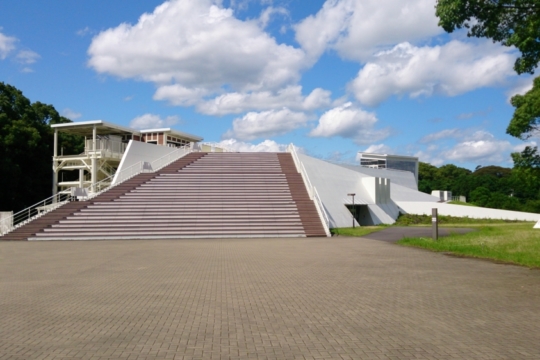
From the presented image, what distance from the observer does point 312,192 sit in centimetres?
2769

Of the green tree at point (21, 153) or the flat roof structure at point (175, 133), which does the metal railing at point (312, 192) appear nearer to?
the flat roof structure at point (175, 133)

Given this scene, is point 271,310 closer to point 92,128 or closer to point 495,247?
point 495,247

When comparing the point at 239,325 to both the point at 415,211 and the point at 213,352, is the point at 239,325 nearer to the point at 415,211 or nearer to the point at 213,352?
the point at 213,352

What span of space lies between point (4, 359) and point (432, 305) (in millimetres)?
5533

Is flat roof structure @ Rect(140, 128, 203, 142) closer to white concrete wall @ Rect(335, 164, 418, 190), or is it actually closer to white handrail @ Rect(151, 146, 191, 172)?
white handrail @ Rect(151, 146, 191, 172)

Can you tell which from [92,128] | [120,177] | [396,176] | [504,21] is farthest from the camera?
[396,176]

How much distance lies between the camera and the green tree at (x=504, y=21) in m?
9.59

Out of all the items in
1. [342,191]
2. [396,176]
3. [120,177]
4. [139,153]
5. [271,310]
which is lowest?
[271,310]

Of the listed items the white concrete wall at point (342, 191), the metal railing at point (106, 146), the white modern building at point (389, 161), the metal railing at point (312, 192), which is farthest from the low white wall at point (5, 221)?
the white modern building at point (389, 161)

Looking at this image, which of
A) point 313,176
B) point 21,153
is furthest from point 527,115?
point 21,153

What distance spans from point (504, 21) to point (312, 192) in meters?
18.0

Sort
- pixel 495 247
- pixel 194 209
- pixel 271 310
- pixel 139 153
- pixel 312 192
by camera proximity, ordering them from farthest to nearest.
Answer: pixel 139 153 < pixel 312 192 < pixel 194 209 < pixel 495 247 < pixel 271 310

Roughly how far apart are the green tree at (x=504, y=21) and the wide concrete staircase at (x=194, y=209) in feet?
44.3

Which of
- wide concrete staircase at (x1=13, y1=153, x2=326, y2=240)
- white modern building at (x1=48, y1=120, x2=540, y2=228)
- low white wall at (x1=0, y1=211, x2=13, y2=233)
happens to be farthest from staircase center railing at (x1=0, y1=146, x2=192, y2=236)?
wide concrete staircase at (x1=13, y1=153, x2=326, y2=240)
